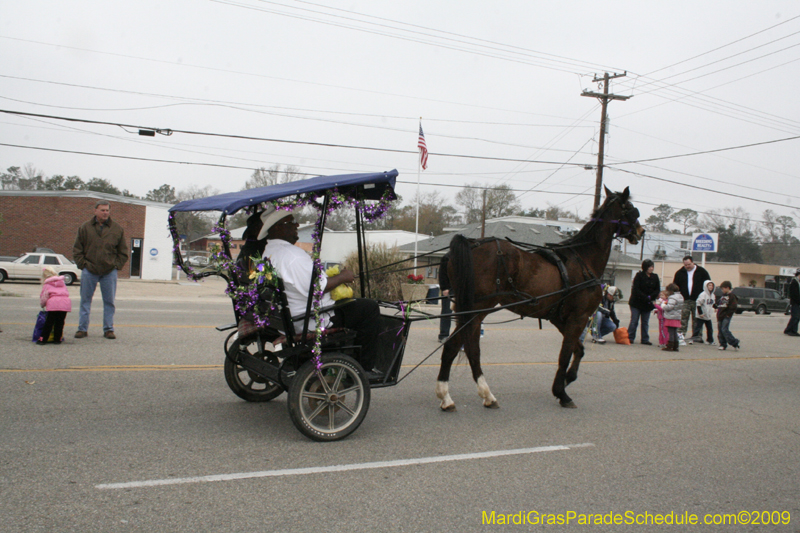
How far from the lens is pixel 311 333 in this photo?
16.9 ft

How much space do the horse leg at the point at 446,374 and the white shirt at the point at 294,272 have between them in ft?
5.47

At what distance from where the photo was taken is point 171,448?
4621 millimetres

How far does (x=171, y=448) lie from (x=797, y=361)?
12241mm

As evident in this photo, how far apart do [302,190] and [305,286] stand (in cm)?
82

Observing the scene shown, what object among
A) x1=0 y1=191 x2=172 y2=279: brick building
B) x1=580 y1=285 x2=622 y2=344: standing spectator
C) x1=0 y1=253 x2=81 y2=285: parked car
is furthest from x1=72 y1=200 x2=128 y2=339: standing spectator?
x1=0 y1=191 x2=172 y2=279: brick building

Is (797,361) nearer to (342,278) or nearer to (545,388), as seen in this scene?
(545,388)

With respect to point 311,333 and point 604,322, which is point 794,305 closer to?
point 604,322

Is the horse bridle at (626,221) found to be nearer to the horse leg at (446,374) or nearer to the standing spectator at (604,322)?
the horse leg at (446,374)

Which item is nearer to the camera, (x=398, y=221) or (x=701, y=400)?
(x=701, y=400)

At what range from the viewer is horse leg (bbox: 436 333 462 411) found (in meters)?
6.22

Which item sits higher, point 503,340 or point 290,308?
point 290,308

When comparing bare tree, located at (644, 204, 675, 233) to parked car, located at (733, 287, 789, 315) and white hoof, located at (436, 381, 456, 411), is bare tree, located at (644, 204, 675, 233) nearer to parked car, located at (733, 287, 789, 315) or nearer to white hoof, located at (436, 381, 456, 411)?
parked car, located at (733, 287, 789, 315)

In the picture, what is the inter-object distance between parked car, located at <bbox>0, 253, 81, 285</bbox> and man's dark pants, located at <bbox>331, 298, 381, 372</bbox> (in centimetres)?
2726

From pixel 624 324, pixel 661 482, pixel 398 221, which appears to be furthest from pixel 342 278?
pixel 398 221
